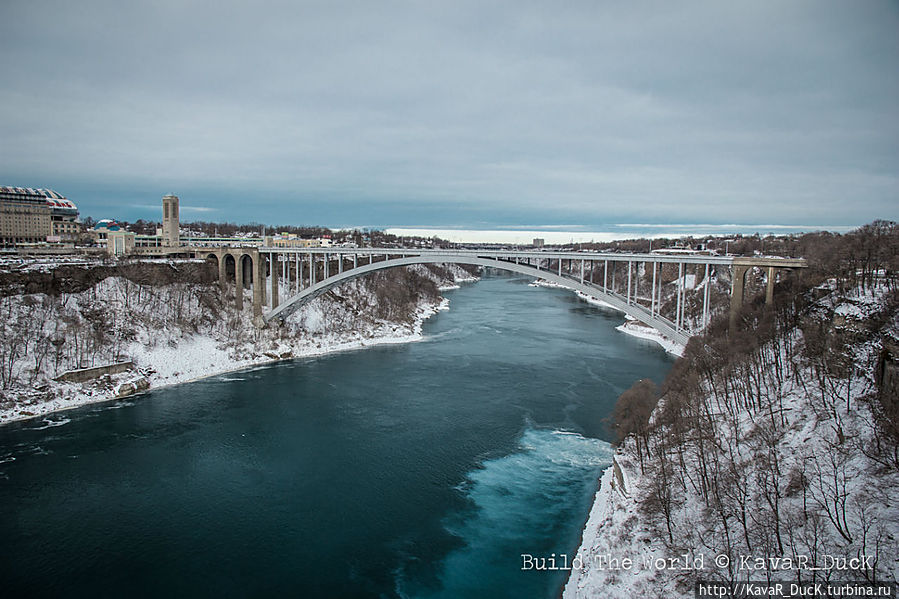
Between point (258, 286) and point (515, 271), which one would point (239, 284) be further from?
point (515, 271)

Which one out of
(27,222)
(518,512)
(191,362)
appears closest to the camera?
(518,512)

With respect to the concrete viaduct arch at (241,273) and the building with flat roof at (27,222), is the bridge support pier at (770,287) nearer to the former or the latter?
the concrete viaduct arch at (241,273)

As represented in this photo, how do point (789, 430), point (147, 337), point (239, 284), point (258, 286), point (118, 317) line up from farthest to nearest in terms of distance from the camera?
1. point (239, 284)
2. point (258, 286)
3. point (118, 317)
4. point (147, 337)
5. point (789, 430)

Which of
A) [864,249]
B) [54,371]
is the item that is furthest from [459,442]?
[54,371]

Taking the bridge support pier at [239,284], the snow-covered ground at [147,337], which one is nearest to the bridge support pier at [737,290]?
the snow-covered ground at [147,337]

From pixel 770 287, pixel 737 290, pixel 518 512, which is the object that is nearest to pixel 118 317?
pixel 518 512

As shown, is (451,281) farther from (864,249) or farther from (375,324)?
(864,249)
